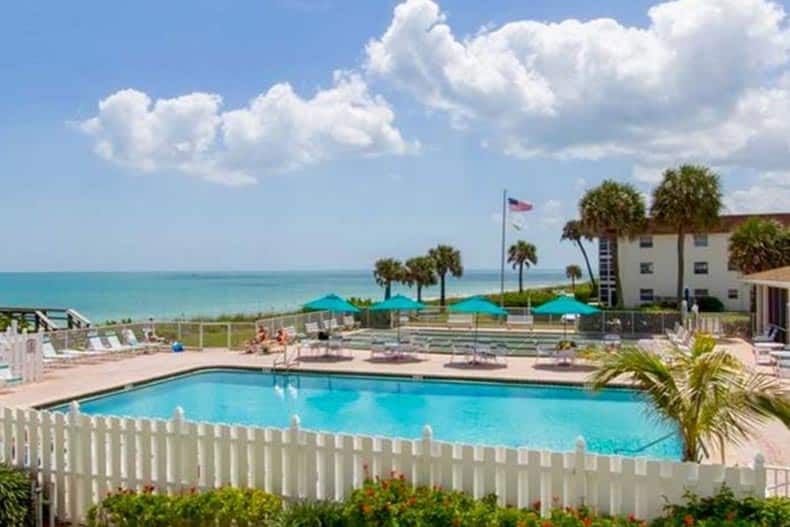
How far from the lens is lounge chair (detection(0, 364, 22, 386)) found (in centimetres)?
1557

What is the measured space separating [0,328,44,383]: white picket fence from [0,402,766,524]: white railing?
1074 cm

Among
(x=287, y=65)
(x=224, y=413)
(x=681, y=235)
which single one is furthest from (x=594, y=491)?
(x=681, y=235)

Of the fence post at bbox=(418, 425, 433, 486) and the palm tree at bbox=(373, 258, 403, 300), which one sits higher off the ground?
the palm tree at bbox=(373, 258, 403, 300)

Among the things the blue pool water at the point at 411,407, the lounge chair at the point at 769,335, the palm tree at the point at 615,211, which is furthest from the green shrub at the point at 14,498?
the palm tree at the point at 615,211

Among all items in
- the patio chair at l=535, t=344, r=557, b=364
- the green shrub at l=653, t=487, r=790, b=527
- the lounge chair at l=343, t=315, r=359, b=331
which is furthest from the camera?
the lounge chair at l=343, t=315, r=359, b=331

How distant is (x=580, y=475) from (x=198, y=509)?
3113 mm

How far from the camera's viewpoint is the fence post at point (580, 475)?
529cm

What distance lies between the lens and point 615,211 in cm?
4128

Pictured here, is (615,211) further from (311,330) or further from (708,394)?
(708,394)

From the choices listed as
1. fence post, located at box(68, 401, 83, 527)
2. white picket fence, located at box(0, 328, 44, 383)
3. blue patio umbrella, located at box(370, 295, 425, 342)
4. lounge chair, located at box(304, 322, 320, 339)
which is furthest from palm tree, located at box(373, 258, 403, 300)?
fence post, located at box(68, 401, 83, 527)

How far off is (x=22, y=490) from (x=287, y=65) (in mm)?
15278

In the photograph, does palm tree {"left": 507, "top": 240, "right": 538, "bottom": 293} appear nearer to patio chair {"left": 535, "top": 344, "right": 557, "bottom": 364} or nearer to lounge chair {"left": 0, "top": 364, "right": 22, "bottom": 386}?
patio chair {"left": 535, "top": 344, "right": 557, "bottom": 364}

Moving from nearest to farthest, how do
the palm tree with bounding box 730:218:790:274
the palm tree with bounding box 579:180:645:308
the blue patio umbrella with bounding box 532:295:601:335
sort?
the blue patio umbrella with bounding box 532:295:601:335 < the palm tree with bounding box 730:218:790:274 < the palm tree with bounding box 579:180:645:308

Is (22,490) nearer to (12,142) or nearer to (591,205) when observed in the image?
(12,142)
